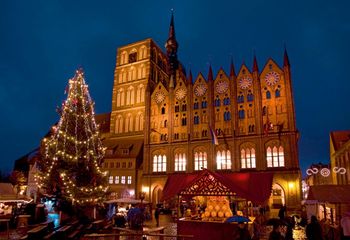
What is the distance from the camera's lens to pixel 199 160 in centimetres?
4084

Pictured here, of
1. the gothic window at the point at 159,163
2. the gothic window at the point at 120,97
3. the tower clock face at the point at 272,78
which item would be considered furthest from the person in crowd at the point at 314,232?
the gothic window at the point at 120,97

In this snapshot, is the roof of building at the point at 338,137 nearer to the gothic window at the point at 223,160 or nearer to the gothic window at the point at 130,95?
the gothic window at the point at 223,160

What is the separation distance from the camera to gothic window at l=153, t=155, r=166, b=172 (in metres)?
43.4

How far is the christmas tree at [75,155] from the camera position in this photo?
63.3ft

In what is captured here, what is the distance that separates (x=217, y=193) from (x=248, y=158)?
2451 centimetres

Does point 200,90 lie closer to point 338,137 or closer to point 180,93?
point 180,93

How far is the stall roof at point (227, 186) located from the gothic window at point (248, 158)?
22.8 metres

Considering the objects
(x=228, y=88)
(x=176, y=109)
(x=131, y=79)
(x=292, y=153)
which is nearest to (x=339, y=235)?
(x=292, y=153)

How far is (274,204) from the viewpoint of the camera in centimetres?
3597

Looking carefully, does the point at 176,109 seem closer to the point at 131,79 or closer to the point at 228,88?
the point at 228,88

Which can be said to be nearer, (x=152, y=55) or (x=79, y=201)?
(x=79, y=201)

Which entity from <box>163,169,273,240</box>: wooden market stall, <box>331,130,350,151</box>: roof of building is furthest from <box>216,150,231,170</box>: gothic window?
<box>163,169,273,240</box>: wooden market stall

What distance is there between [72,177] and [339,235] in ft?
51.6

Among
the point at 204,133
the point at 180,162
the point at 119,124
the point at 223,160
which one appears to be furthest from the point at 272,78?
the point at 119,124
